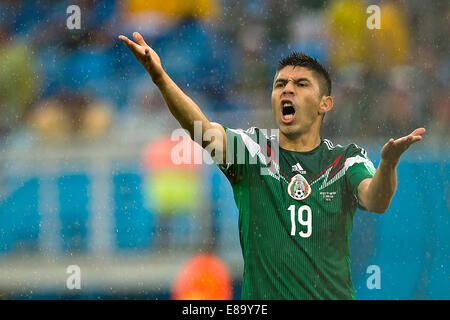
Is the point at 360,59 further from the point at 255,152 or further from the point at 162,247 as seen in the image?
the point at 255,152

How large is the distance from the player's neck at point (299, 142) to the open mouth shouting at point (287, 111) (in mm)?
66

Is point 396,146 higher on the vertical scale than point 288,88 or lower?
lower

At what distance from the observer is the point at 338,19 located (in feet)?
16.9

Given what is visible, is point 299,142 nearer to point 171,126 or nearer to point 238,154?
point 238,154

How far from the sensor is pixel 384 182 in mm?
2180

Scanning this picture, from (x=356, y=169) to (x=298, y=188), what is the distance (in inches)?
9.6

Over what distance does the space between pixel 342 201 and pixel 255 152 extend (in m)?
0.38

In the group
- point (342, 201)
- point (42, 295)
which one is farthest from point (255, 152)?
point (42, 295)

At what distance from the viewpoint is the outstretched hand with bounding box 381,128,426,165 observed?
79.9 inches

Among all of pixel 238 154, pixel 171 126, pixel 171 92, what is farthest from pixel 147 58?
pixel 171 126

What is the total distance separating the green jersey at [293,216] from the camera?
7.19 feet

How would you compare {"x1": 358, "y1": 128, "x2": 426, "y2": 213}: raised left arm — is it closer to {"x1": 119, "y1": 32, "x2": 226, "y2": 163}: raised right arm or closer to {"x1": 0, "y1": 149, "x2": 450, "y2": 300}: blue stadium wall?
{"x1": 119, "y1": 32, "x2": 226, "y2": 163}: raised right arm

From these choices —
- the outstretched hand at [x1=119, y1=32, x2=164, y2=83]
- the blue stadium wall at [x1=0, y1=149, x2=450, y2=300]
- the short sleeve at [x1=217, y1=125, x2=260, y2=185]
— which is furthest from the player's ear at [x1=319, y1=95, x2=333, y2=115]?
the blue stadium wall at [x1=0, y1=149, x2=450, y2=300]

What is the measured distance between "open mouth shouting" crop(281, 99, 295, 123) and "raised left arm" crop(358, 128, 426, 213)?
1.21 feet
